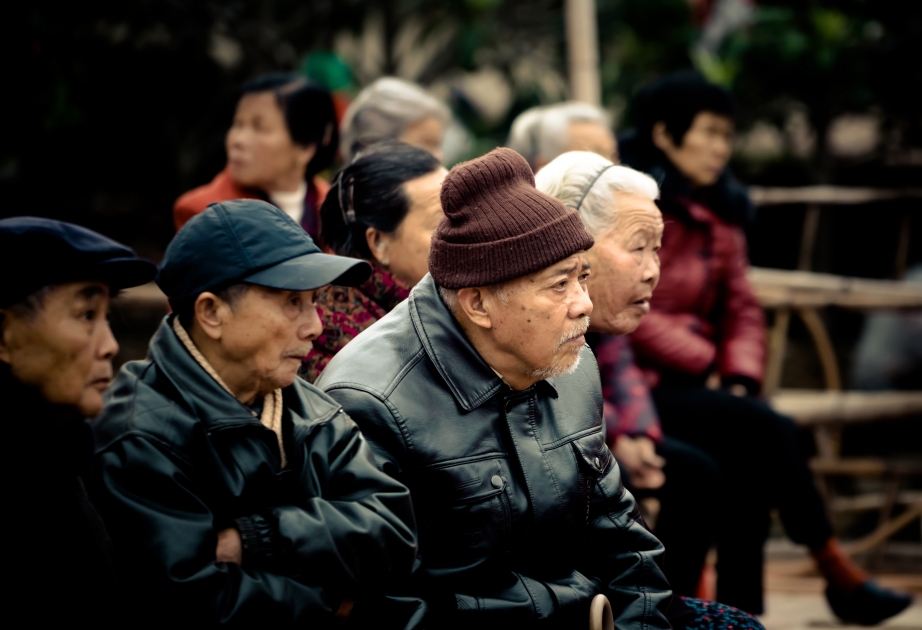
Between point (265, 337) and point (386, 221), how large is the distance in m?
1.06

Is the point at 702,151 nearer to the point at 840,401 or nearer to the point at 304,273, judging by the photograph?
the point at 840,401

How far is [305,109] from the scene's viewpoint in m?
4.61

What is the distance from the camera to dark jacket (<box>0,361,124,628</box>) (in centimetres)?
187

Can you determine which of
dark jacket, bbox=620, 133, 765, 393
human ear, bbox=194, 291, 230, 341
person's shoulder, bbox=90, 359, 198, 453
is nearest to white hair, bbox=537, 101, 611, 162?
dark jacket, bbox=620, 133, 765, 393

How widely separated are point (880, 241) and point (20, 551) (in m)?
9.01

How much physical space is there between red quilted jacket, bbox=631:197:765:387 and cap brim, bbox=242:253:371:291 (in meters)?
2.22

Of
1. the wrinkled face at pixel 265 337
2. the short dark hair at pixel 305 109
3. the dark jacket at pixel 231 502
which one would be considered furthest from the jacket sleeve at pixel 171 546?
the short dark hair at pixel 305 109

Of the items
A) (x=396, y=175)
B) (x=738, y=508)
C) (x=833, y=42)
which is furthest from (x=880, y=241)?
(x=396, y=175)

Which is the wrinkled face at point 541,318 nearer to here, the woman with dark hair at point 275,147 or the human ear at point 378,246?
the human ear at point 378,246

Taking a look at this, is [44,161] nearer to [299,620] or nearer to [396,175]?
[396,175]

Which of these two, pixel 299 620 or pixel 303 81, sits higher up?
pixel 303 81

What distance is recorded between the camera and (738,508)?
14.2ft

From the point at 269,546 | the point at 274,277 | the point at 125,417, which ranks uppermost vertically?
the point at 274,277

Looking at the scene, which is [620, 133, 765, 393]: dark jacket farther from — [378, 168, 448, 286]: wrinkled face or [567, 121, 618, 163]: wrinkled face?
[378, 168, 448, 286]: wrinkled face
